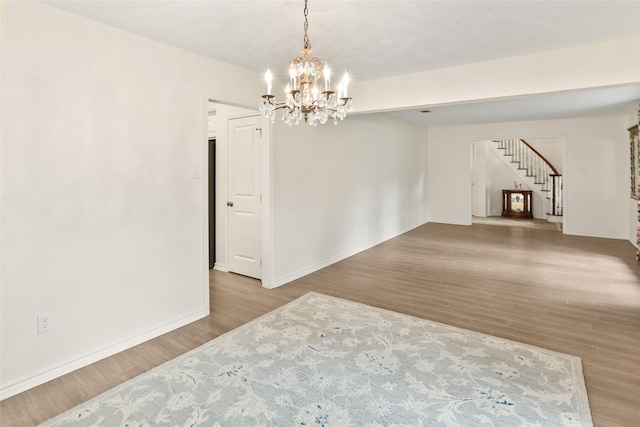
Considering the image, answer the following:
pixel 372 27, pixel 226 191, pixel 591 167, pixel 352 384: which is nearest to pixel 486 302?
pixel 352 384

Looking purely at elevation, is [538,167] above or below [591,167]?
above

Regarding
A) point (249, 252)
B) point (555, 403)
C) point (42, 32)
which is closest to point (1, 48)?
point (42, 32)

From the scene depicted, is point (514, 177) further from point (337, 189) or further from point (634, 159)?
point (337, 189)

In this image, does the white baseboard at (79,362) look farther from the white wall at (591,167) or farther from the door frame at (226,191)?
the white wall at (591,167)

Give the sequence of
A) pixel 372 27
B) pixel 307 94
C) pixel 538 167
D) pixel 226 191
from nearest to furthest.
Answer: pixel 307 94 < pixel 372 27 < pixel 226 191 < pixel 538 167

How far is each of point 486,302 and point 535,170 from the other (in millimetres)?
8506

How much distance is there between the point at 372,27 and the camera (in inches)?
106

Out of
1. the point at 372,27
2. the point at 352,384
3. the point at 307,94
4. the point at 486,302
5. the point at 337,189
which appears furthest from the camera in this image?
the point at 337,189

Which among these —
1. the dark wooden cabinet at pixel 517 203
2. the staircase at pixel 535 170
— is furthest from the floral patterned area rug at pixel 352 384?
the dark wooden cabinet at pixel 517 203

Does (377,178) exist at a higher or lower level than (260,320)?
higher

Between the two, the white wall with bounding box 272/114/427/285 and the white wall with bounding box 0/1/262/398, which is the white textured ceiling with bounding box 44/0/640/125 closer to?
the white wall with bounding box 0/1/262/398

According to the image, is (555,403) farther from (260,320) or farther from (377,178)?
(377,178)

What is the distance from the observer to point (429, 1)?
2.30 meters

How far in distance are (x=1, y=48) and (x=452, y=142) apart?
8.86 meters
